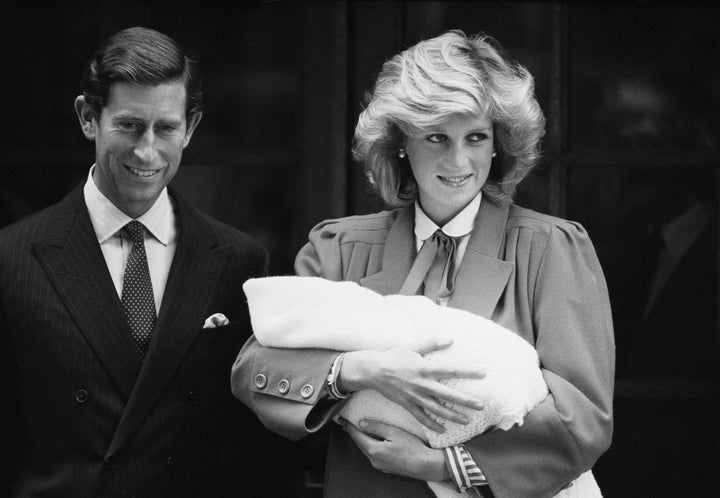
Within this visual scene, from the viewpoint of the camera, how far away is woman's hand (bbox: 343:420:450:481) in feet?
8.06

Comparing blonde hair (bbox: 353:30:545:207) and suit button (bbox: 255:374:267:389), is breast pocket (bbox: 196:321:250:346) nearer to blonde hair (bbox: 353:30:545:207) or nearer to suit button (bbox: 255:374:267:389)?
suit button (bbox: 255:374:267:389)

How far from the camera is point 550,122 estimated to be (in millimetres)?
3535

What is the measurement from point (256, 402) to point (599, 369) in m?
0.76

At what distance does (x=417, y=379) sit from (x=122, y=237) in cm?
88

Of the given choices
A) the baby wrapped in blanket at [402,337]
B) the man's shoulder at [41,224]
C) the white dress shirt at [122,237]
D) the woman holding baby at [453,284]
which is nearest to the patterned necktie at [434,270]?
the woman holding baby at [453,284]

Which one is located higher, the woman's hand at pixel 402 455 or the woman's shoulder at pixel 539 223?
the woman's shoulder at pixel 539 223

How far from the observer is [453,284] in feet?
8.87

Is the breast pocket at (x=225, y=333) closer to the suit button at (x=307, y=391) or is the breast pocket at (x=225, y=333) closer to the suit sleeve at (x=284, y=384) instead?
the suit sleeve at (x=284, y=384)

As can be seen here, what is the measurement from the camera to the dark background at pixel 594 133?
11.5 feet

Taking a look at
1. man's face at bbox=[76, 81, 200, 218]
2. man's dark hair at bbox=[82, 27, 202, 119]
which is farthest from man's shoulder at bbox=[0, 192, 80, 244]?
man's dark hair at bbox=[82, 27, 202, 119]

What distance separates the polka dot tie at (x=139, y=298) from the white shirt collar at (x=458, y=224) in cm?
66

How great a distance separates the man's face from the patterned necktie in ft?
2.09

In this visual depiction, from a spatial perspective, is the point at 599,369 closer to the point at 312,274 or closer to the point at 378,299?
the point at 378,299

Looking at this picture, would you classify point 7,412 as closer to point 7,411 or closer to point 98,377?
point 7,411
